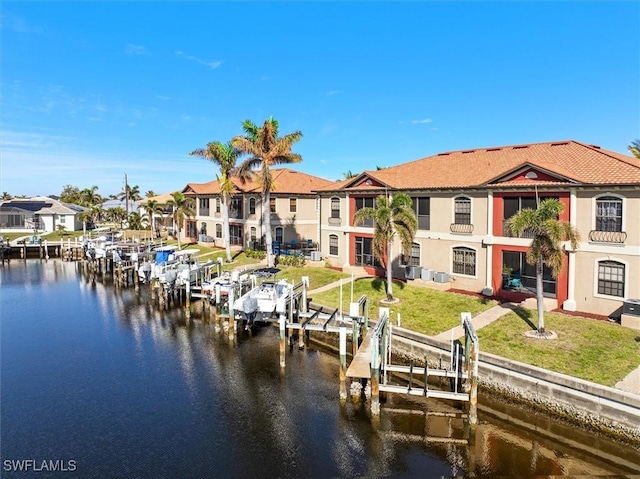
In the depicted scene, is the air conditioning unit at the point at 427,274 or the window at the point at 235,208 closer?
the air conditioning unit at the point at 427,274

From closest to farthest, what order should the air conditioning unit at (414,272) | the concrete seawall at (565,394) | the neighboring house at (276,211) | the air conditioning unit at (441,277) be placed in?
the concrete seawall at (565,394) → the air conditioning unit at (441,277) → the air conditioning unit at (414,272) → the neighboring house at (276,211)

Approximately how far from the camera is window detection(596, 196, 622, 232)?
24516mm

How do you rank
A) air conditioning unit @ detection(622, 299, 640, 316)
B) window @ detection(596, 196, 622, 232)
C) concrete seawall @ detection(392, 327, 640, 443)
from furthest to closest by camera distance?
window @ detection(596, 196, 622, 232) < air conditioning unit @ detection(622, 299, 640, 316) < concrete seawall @ detection(392, 327, 640, 443)

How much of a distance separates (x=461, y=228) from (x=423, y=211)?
375cm

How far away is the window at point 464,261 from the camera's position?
1230 inches

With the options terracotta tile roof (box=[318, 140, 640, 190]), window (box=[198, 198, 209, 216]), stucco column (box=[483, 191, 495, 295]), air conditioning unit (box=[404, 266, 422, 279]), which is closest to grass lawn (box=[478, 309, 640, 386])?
stucco column (box=[483, 191, 495, 295])

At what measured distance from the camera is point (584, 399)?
16.8 meters

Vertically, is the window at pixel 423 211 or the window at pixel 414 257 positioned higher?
the window at pixel 423 211

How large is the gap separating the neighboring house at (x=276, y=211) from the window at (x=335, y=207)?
10337mm

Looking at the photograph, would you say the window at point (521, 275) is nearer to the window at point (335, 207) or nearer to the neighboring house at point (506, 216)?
the neighboring house at point (506, 216)

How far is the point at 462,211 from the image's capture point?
105 ft

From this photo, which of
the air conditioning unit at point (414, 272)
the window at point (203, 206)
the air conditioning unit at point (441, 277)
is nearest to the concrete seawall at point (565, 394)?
the air conditioning unit at point (441, 277)

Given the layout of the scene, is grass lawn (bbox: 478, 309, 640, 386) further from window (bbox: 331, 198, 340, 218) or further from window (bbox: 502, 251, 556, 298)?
window (bbox: 331, 198, 340, 218)

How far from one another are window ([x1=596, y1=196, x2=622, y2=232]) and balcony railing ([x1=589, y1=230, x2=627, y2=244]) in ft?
0.75
